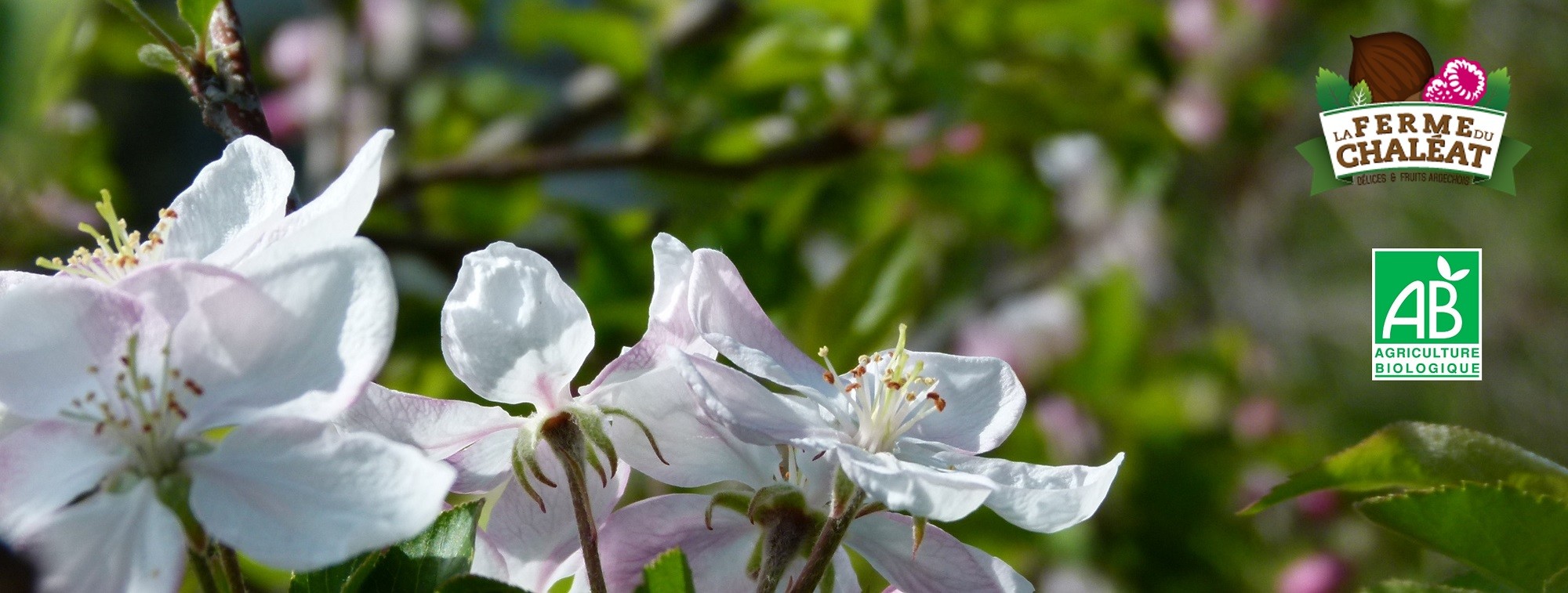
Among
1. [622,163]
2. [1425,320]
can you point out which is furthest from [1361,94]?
[622,163]

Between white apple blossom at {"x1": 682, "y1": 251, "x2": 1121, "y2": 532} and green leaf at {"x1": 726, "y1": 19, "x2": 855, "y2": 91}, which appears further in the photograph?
green leaf at {"x1": 726, "y1": 19, "x2": 855, "y2": 91}

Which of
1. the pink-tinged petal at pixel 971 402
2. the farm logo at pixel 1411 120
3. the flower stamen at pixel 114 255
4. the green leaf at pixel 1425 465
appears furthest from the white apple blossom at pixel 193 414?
the farm logo at pixel 1411 120

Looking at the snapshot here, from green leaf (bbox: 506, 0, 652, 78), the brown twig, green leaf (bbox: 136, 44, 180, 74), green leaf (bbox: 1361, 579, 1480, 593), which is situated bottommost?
green leaf (bbox: 1361, 579, 1480, 593)

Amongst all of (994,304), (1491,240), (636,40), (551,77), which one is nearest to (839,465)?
(636,40)

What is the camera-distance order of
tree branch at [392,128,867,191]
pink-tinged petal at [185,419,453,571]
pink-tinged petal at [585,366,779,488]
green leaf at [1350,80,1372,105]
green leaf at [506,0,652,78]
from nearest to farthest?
pink-tinged petal at [185,419,453,571]
pink-tinged petal at [585,366,779,488]
green leaf at [1350,80,1372,105]
tree branch at [392,128,867,191]
green leaf at [506,0,652,78]

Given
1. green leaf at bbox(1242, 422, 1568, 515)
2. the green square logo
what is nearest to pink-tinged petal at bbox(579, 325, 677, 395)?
green leaf at bbox(1242, 422, 1568, 515)

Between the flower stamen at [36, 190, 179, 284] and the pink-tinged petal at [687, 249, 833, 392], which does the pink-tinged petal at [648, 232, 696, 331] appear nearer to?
the pink-tinged petal at [687, 249, 833, 392]

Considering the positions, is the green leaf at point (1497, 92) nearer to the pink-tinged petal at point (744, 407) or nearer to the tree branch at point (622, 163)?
the tree branch at point (622, 163)

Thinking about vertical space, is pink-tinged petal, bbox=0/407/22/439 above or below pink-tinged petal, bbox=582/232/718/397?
below
